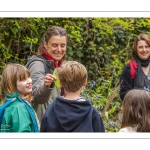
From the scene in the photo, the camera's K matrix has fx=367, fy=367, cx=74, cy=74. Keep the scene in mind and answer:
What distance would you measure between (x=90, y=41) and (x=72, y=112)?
5733 millimetres

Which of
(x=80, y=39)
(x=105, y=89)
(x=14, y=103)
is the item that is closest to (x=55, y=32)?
(x=14, y=103)

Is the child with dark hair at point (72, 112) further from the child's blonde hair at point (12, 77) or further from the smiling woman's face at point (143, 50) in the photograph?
the smiling woman's face at point (143, 50)

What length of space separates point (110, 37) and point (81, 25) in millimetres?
904

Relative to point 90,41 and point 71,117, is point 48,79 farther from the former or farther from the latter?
point 90,41

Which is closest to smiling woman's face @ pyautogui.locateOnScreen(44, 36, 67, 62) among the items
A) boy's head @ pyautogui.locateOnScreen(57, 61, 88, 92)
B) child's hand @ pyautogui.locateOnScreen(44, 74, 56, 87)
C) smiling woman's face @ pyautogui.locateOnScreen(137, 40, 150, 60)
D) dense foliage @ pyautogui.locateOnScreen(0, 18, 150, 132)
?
child's hand @ pyautogui.locateOnScreen(44, 74, 56, 87)

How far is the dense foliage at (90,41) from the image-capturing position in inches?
285

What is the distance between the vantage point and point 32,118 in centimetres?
305

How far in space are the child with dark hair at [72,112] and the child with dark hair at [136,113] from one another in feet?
0.82

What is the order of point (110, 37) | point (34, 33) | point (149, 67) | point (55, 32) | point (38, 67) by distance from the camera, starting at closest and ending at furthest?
point (38, 67)
point (55, 32)
point (149, 67)
point (34, 33)
point (110, 37)

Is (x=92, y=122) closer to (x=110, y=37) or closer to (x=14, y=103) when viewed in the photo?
(x=14, y=103)

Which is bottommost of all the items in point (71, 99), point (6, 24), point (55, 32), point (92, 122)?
point (92, 122)

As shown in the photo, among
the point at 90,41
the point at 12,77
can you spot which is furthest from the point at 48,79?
the point at 90,41

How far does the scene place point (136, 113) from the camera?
2.93 meters

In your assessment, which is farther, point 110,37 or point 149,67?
point 110,37
